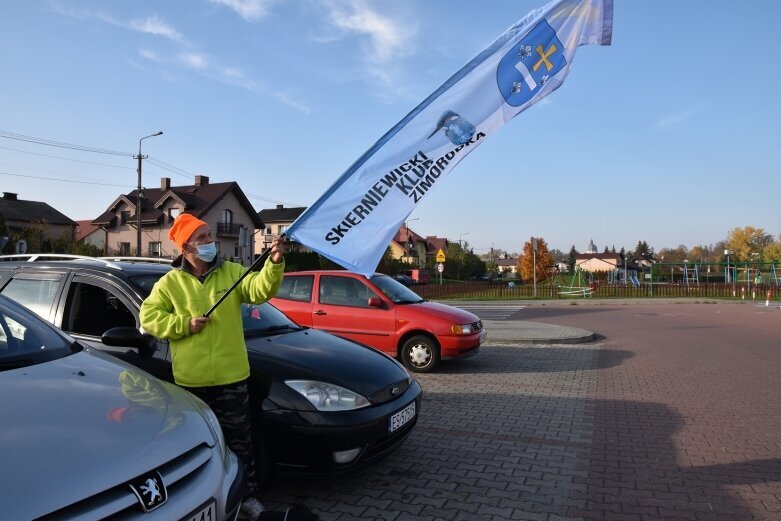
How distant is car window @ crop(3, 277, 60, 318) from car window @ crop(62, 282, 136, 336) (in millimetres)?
183

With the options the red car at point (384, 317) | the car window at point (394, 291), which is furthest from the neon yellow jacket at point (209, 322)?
the car window at point (394, 291)

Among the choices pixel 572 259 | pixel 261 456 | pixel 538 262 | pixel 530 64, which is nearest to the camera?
pixel 261 456

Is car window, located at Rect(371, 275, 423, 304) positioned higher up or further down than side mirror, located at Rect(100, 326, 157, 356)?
higher up

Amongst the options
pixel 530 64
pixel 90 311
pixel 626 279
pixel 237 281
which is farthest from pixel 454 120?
pixel 626 279

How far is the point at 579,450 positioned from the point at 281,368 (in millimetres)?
2911

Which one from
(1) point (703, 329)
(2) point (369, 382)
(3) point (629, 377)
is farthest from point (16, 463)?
(1) point (703, 329)

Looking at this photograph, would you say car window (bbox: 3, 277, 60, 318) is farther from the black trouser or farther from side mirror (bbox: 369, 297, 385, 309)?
side mirror (bbox: 369, 297, 385, 309)

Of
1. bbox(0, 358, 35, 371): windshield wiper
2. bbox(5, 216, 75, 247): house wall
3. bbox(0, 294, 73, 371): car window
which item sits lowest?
bbox(0, 358, 35, 371): windshield wiper

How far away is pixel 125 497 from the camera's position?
5.91 ft

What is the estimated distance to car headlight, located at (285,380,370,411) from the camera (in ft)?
12.1

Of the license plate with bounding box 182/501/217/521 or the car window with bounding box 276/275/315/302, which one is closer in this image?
the license plate with bounding box 182/501/217/521

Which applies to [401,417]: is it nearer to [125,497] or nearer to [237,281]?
[237,281]

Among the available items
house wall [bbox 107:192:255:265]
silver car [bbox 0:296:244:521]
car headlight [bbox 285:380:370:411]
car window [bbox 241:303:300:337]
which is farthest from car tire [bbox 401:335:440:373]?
house wall [bbox 107:192:255:265]

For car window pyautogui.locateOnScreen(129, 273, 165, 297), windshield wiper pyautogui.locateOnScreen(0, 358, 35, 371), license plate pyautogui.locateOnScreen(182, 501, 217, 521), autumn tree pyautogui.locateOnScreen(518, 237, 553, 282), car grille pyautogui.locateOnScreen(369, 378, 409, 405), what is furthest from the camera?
autumn tree pyautogui.locateOnScreen(518, 237, 553, 282)
